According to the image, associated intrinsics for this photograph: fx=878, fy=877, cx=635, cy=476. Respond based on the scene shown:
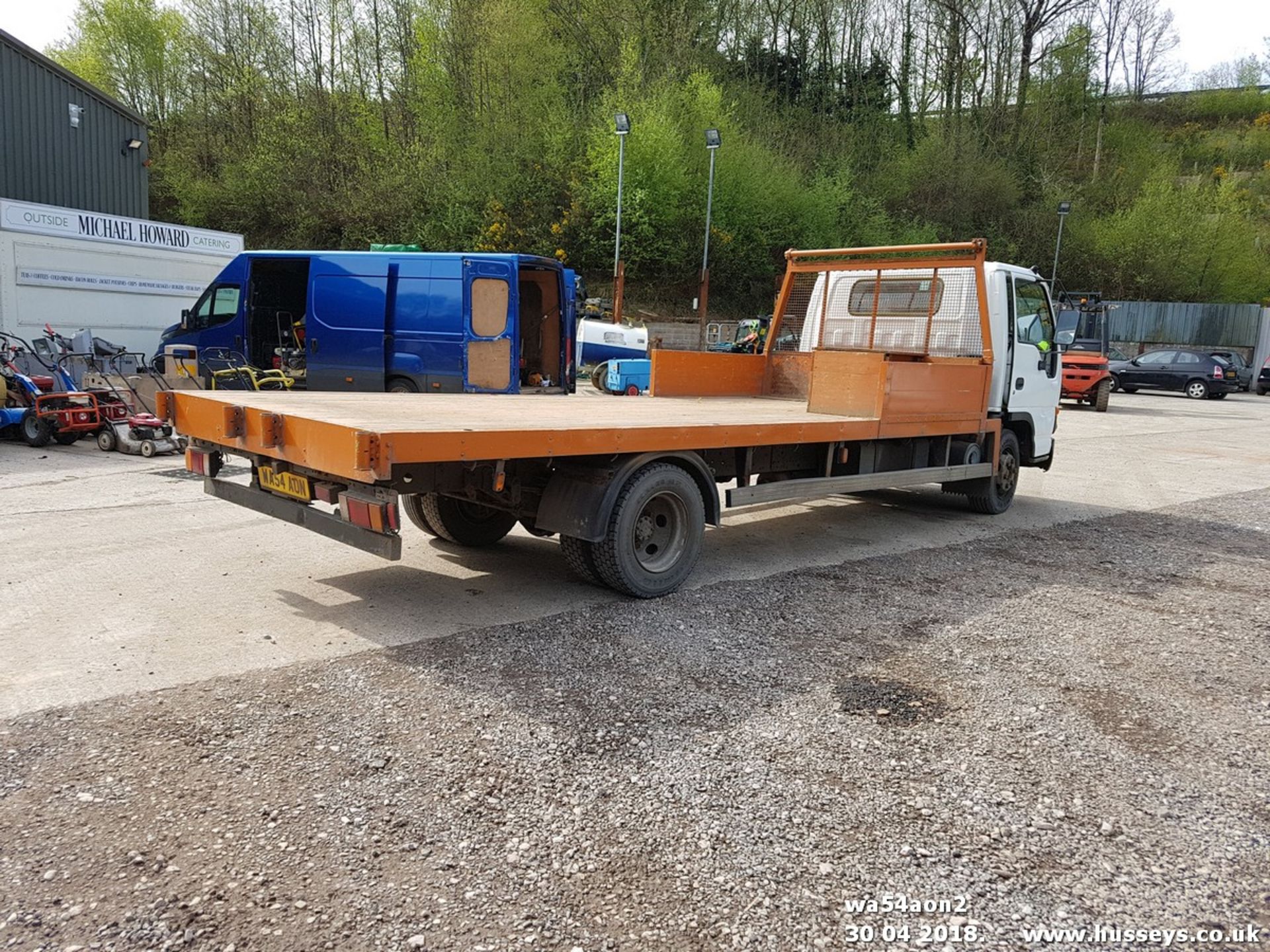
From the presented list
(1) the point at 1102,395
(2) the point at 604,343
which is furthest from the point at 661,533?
(1) the point at 1102,395

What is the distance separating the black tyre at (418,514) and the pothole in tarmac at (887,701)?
3.23 m

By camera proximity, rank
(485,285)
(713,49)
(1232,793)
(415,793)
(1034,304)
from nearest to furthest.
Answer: (415,793)
(1232,793)
(1034,304)
(485,285)
(713,49)

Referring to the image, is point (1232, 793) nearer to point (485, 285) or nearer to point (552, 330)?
point (485, 285)

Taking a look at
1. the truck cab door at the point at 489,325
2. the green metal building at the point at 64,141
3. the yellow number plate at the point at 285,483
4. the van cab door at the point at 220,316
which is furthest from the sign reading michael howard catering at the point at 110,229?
the yellow number plate at the point at 285,483

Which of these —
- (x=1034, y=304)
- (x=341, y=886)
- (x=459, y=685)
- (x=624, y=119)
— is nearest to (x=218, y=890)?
(x=341, y=886)

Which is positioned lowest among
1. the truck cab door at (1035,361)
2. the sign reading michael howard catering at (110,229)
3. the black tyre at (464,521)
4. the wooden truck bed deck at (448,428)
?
the black tyre at (464,521)

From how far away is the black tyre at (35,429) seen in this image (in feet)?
33.9

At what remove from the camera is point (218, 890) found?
243 cm

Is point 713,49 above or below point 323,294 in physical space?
above

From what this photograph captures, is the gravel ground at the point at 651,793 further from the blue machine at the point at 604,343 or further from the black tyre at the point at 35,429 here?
the blue machine at the point at 604,343

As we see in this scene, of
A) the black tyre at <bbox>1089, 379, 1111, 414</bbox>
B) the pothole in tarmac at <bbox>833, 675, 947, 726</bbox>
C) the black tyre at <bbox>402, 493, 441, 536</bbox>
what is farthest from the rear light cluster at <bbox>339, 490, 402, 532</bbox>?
the black tyre at <bbox>1089, 379, 1111, 414</bbox>

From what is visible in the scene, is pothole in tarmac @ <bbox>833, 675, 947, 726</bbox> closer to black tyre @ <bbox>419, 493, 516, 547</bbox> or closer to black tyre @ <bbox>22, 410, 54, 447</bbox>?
black tyre @ <bbox>419, 493, 516, 547</bbox>

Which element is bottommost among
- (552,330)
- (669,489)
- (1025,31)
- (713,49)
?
(669,489)

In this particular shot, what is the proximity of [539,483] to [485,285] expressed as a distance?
6.90 m
